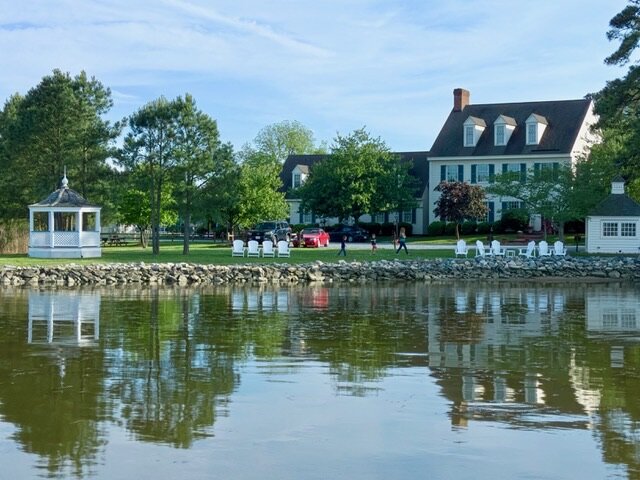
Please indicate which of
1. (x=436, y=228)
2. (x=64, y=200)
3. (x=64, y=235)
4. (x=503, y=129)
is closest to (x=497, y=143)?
(x=503, y=129)

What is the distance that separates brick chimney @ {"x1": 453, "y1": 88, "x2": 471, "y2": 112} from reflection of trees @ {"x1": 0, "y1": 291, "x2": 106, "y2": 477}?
179 feet

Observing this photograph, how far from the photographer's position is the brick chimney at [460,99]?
65.1 m

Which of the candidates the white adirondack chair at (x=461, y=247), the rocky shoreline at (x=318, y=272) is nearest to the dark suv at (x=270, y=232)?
the white adirondack chair at (x=461, y=247)

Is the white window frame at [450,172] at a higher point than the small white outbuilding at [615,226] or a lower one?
higher

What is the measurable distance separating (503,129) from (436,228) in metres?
8.55

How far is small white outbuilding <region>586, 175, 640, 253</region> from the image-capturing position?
42219mm

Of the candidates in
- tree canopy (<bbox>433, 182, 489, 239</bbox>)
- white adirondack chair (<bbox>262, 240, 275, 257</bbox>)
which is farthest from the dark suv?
white adirondack chair (<bbox>262, 240, 275, 257</bbox>)

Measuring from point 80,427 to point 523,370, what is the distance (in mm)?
5780

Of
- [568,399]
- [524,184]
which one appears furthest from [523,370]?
[524,184]

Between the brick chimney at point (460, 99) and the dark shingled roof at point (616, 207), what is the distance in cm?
2385

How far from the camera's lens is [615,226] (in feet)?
140

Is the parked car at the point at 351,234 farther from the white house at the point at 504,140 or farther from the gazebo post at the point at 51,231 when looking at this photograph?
the gazebo post at the point at 51,231

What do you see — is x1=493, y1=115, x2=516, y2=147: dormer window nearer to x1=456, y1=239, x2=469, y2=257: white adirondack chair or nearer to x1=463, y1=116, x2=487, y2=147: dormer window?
x1=463, y1=116, x2=487, y2=147: dormer window

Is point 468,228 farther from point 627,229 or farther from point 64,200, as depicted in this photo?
point 64,200
